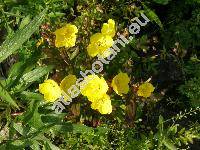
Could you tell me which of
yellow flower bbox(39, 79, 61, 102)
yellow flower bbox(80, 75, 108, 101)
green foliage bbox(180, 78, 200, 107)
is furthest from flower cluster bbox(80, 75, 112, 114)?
green foliage bbox(180, 78, 200, 107)

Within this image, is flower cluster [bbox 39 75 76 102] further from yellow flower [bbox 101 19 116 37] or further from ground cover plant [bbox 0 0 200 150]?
yellow flower [bbox 101 19 116 37]

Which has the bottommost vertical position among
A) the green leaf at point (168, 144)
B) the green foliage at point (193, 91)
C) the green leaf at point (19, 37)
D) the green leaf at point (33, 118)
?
the green leaf at point (168, 144)

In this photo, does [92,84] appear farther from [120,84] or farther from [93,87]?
[120,84]

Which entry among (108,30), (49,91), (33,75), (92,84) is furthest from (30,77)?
(108,30)

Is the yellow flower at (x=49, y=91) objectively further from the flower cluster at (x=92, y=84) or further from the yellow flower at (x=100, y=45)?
the yellow flower at (x=100, y=45)

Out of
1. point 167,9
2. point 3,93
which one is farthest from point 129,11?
point 3,93

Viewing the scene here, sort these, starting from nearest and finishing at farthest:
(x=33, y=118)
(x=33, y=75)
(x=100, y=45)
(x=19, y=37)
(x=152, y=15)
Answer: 1. (x=19, y=37)
2. (x=33, y=118)
3. (x=33, y=75)
4. (x=100, y=45)
5. (x=152, y=15)

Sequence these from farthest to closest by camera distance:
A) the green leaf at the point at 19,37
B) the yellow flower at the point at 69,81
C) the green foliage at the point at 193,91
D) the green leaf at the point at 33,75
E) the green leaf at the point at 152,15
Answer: the green leaf at the point at 152,15 < the green foliage at the point at 193,91 < the yellow flower at the point at 69,81 < the green leaf at the point at 33,75 < the green leaf at the point at 19,37

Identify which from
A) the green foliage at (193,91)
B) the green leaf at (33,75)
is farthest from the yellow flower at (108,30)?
the green foliage at (193,91)
